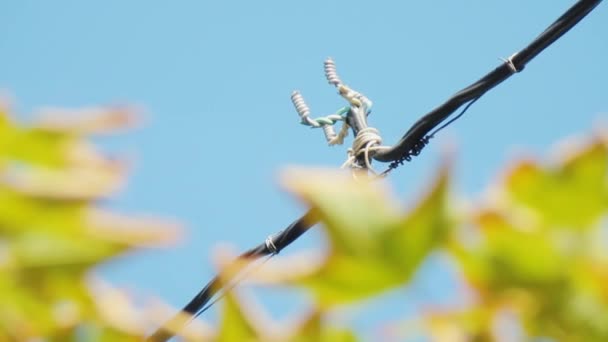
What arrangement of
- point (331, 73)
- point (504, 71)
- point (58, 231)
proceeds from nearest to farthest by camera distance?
1. point (58, 231)
2. point (504, 71)
3. point (331, 73)

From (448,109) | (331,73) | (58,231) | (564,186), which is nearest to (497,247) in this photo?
(564,186)

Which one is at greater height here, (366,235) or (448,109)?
(448,109)

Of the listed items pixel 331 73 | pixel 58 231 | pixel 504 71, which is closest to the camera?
pixel 58 231

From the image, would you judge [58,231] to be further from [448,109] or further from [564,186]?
[448,109]

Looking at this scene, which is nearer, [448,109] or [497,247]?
[497,247]

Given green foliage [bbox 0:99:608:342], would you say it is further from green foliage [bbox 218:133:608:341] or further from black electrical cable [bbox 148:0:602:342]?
black electrical cable [bbox 148:0:602:342]

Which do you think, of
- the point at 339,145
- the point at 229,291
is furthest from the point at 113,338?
the point at 339,145

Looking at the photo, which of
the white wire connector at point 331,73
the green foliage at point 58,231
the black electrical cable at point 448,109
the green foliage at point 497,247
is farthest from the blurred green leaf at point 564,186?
the white wire connector at point 331,73

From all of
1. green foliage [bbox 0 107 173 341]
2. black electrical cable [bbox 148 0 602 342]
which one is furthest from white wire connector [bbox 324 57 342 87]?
green foliage [bbox 0 107 173 341]

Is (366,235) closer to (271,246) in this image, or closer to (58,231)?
(58,231)
